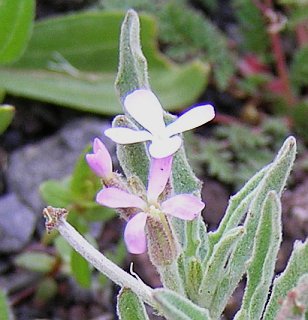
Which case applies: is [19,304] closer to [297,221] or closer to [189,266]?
[297,221]

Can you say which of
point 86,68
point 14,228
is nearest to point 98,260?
point 14,228

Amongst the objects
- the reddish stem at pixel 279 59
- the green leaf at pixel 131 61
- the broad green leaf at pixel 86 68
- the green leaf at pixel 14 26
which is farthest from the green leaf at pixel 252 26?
the green leaf at pixel 131 61

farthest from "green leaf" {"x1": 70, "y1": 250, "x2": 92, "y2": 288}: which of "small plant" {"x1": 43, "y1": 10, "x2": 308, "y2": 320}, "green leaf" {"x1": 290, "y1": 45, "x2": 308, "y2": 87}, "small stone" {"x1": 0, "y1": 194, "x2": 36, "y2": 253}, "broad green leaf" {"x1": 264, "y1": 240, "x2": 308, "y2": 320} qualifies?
"green leaf" {"x1": 290, "y1": 45, "x2": 308, "y2": 87}

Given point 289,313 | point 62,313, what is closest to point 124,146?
point 289,313

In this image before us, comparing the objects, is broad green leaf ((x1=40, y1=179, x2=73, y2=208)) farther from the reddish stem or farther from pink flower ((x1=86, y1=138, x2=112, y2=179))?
the reddish stem

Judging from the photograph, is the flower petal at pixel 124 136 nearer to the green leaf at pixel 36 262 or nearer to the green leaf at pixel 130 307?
the green leaf at pixel 130 307

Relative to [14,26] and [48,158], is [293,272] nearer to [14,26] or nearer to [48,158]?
[14,26]
